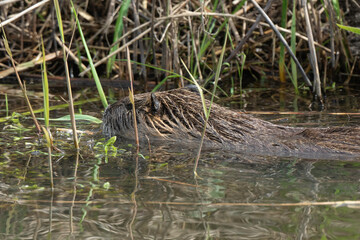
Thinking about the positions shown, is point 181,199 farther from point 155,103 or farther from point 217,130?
point 155,103

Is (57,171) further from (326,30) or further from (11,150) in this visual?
(326,30)

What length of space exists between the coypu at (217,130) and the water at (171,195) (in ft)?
0.46

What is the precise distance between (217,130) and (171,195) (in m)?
1.14

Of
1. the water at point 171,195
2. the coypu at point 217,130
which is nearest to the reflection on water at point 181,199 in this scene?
the water at point 171,195

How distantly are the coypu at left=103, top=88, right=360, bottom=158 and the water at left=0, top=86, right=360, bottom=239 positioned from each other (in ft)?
0.46

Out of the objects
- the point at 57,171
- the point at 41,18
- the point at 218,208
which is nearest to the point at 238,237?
the point at 218,208

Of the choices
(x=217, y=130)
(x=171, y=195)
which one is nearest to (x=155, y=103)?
(x=217, y=130)

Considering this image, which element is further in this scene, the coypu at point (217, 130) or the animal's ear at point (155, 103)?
the animal's ear at point (155, 103)

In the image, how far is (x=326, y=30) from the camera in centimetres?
648

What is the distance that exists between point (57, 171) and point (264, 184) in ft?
3.53

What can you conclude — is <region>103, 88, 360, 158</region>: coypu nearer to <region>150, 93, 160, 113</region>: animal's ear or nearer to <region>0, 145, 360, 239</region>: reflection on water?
<region>150, 93, 160, 113</region>: animal's ear

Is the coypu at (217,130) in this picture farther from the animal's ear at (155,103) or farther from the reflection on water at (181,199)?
the reflection on water at (181,199)

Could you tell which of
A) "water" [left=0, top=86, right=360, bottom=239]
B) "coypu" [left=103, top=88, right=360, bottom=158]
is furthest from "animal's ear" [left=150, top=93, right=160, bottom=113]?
"water" [left=0, top=86, right=360, bottom=239]

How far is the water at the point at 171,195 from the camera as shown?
200cm
